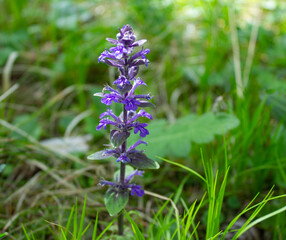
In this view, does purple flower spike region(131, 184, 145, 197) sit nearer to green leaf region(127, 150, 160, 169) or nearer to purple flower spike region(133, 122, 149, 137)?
green leaf region(127, 150, 160, 169)

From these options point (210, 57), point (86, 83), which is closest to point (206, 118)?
point (210, 57)

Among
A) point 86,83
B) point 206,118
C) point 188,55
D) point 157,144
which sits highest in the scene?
point 188,55

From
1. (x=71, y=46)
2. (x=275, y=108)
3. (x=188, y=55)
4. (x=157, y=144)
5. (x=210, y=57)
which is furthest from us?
(x=188, y=55)

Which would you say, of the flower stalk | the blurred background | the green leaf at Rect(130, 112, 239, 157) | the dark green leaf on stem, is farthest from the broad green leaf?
the dark green leaf on stem

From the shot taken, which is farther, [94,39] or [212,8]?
[94,39]

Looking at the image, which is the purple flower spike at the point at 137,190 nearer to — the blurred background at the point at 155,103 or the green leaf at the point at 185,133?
the blurred background at the point at 155,103

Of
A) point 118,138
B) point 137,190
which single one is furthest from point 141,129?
point 137,190

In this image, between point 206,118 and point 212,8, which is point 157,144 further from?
point 212,8
